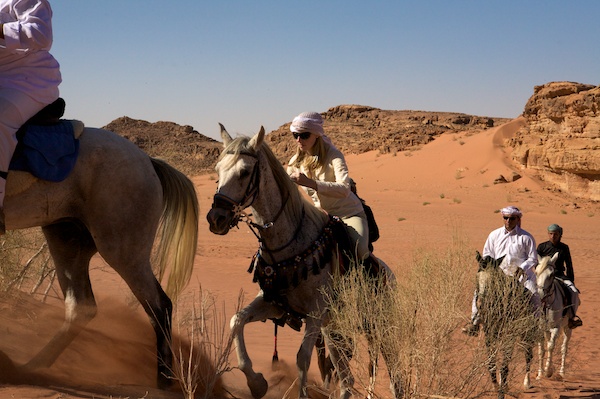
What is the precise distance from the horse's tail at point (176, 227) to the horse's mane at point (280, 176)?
3.81ft

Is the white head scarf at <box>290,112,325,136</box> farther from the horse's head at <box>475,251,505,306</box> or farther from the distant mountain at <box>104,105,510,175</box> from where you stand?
the distant mountain at <box>104,105,510,175</box>

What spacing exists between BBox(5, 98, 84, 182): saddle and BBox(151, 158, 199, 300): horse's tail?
3.49ft

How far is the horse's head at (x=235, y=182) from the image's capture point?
5.10 meters

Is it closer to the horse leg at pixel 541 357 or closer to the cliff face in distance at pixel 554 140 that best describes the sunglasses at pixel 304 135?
the cliff face in distance at pixel 554 140

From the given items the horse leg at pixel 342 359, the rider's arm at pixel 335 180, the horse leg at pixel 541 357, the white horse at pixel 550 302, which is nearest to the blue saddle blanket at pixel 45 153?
the rider's arm at pixel 335 180

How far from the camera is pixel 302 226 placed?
5855mm

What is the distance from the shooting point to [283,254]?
5746 mm

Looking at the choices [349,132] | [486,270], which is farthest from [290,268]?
[349,132]

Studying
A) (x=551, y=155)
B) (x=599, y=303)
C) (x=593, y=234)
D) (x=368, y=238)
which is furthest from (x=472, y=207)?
(x=368, y=238)

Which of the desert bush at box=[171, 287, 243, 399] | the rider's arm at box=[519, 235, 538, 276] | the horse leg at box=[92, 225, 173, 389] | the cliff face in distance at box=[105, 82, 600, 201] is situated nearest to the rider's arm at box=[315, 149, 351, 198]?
the desert bush at box=[171, 287, 243, 399]

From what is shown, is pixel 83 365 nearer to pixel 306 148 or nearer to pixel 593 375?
pixel 306 148

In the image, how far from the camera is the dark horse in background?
556cm

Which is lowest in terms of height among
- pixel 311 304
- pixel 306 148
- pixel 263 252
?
pixel 311 304

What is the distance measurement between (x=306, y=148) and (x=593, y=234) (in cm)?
2416
